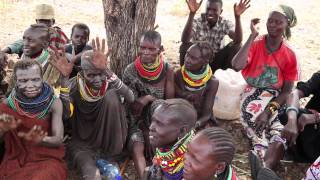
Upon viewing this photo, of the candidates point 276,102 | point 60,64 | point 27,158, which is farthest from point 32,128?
point 276,102

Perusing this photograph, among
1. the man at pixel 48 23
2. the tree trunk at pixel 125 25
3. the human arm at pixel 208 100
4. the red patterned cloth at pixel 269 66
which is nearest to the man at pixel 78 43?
the man at pixel 48 23

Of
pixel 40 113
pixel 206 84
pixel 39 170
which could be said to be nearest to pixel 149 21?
pixel 206 84

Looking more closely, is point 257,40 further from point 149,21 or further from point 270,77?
point 149,21

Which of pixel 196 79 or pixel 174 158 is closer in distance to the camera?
pixel 174 158

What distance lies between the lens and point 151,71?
3.91 meters

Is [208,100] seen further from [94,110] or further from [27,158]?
[27,158]

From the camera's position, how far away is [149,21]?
179 inches

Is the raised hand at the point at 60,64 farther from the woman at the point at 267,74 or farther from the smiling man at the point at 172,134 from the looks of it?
the woman at the point at 267,74

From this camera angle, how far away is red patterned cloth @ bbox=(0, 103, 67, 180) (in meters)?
3.19

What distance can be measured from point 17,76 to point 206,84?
1.85 m

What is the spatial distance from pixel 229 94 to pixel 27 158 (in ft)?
7.87

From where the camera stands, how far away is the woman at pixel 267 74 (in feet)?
13.3

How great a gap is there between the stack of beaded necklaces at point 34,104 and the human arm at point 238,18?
2.37 metres

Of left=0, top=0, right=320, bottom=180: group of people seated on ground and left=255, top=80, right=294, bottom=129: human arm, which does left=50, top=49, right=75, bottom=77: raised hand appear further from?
left=255, top=80, right=294, bottom=129: human arm
